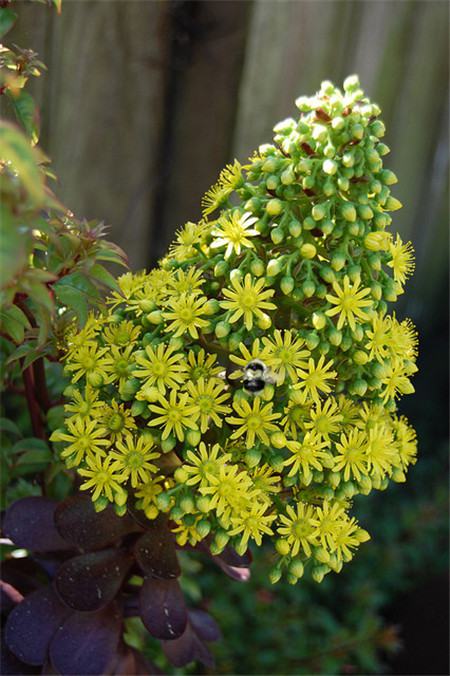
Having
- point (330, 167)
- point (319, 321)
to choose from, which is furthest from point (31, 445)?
point (330, 167)

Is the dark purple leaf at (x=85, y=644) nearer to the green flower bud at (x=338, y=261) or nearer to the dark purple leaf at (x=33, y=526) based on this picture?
the dark purple leaf at (x=33, y=526)

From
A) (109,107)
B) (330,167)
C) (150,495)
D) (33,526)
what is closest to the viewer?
(330,167)

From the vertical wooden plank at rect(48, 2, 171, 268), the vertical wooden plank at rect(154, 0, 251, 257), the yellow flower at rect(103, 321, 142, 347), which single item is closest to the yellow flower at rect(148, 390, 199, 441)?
the yellow flower at rect(103, 321, 142, 347)

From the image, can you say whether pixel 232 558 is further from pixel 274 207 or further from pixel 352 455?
pixel 274 207

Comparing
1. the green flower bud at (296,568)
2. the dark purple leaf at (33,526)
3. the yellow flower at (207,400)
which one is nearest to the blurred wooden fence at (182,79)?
the dark purple leaf at (33,526)

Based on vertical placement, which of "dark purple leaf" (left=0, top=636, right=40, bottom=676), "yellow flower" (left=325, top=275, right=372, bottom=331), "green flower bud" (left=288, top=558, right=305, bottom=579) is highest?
"yellow flower" (left=325, top=275, right=372, bottom=331)

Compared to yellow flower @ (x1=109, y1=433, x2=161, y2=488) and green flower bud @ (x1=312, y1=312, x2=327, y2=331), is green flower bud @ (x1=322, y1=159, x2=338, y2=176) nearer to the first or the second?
green flower bud @ (x1=312, y1=312, x2=327, y2=331)
